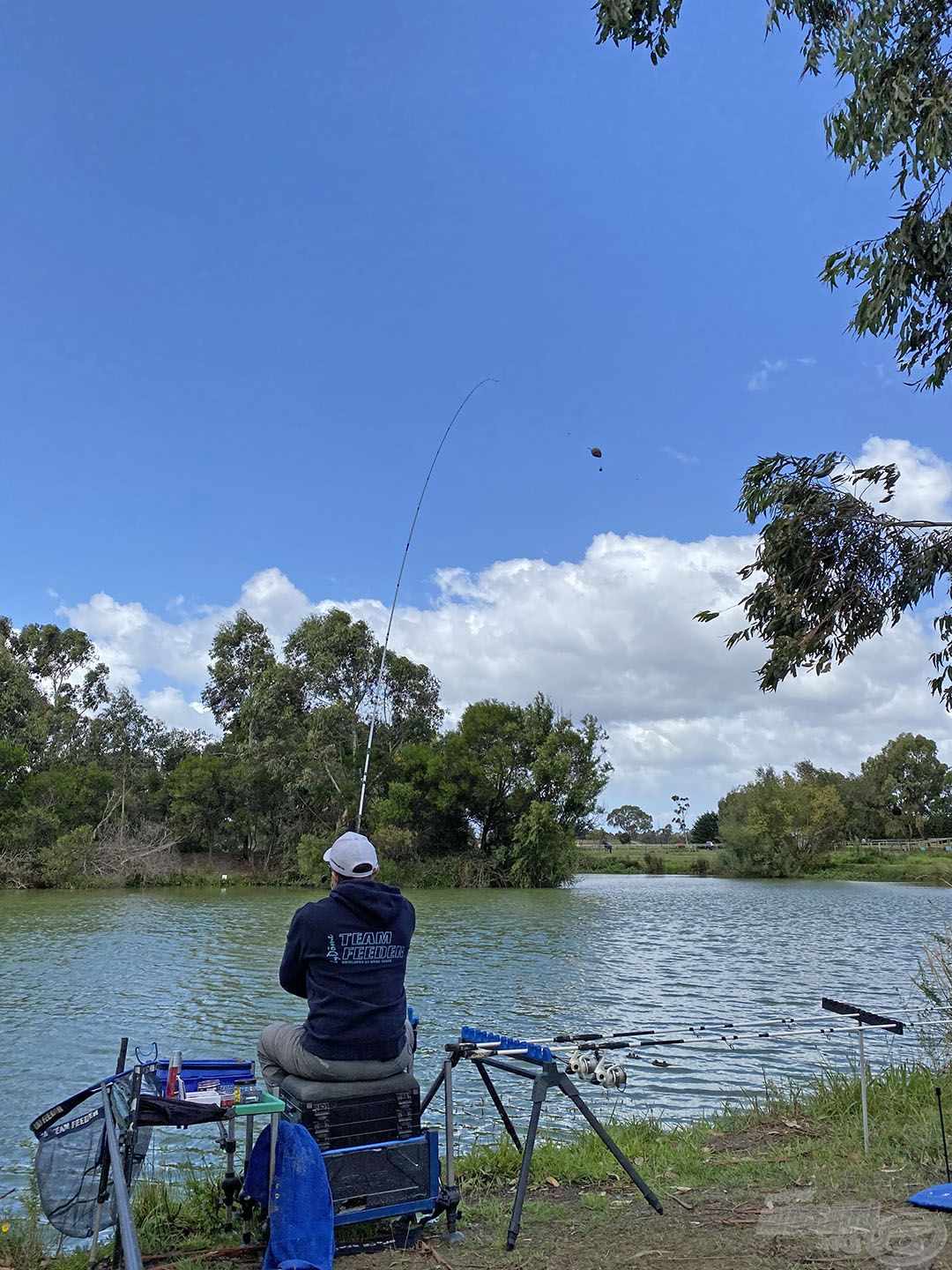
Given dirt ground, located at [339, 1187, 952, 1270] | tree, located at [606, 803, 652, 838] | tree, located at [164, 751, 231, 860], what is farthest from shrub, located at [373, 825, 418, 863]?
tree, located at [606, 803, 652, 838]

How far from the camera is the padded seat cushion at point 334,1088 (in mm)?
3629

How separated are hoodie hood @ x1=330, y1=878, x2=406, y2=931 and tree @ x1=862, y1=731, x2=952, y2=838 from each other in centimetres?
7973

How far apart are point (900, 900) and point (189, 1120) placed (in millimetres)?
36955

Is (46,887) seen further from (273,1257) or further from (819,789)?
(819,789)

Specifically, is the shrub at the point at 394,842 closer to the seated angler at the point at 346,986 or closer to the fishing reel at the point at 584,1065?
the fishing reel at the point at 584,1065

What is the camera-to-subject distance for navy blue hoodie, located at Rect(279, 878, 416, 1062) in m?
3.69

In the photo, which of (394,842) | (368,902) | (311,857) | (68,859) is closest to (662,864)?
(394,842)

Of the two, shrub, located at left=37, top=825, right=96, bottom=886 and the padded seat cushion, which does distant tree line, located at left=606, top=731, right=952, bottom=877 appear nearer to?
shrub, located at left=37, top=825, right=96, bottom=886

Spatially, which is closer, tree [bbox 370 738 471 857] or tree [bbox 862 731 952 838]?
tree [bbox 370 738 471 857]

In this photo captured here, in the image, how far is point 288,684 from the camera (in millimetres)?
46531

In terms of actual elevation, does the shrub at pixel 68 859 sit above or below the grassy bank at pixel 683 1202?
above

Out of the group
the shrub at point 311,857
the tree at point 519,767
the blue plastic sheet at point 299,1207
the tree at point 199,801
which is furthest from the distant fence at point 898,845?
the blue plastic sheet at point 299,1207

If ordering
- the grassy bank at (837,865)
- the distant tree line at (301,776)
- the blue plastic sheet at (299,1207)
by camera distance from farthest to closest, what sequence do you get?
the grassy bank at (837,865)
the distant tree line at (301,776)
the blue plastic sheet at (299,1207)

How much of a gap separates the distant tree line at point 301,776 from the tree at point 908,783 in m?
43.8
